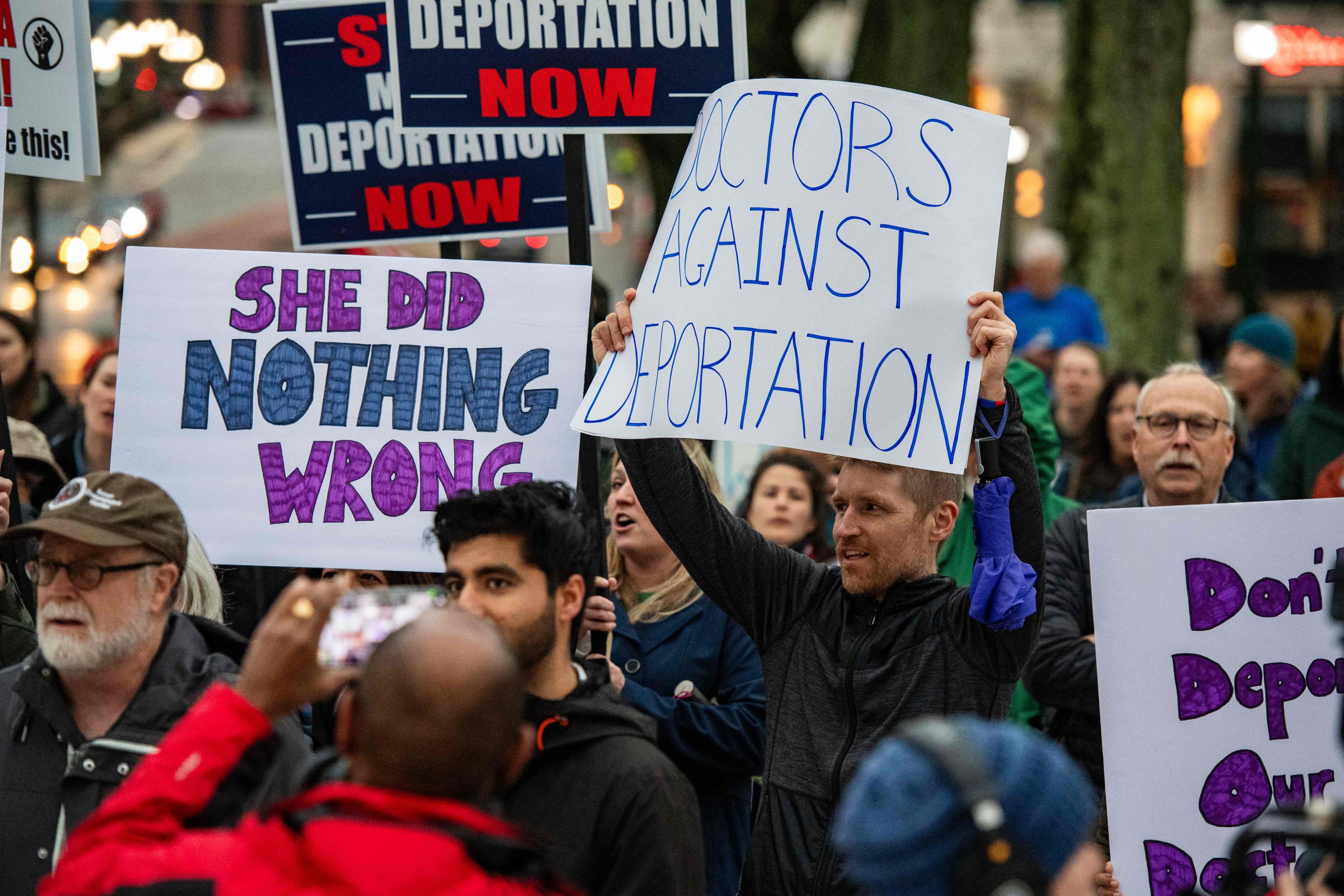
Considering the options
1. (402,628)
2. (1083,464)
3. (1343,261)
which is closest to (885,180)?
(402,628)

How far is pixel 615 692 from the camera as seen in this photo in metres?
2.85

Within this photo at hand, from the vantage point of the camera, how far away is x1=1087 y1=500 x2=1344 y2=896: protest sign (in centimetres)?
327

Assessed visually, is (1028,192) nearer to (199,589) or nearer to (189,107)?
(189,107)

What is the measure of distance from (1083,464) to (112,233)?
917 cm

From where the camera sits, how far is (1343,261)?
31.9 metres

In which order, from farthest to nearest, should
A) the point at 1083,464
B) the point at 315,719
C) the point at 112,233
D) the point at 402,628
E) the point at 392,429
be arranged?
the point at 112,233 < the point at 1083,464 < the point at 392,429 < the point at 315,719 < the point at 402,628

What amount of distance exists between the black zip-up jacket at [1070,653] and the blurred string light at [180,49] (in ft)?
51.8

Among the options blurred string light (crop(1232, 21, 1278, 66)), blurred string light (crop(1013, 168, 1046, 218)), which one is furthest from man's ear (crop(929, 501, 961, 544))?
blurred string light (crop(1013, 168, 1046, 218))

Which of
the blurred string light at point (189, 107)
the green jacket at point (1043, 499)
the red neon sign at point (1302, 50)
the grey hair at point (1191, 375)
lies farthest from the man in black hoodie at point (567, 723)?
the red neon sign at point (1302, 50)

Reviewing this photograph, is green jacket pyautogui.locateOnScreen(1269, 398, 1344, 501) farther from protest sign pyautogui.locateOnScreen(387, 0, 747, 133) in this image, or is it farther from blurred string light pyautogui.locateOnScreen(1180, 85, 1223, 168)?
blurred string light pyautogui.locateOnScreen(1180, 85, 1223, 168)

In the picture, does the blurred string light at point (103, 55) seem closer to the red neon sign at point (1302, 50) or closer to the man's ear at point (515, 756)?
the man's ear at point (515, 756)

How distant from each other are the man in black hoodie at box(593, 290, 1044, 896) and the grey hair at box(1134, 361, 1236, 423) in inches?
49.1

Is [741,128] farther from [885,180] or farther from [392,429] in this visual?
[392,429]

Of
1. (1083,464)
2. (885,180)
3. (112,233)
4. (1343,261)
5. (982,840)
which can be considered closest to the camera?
(982,840)
